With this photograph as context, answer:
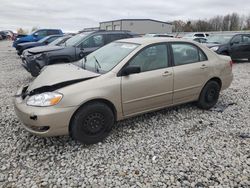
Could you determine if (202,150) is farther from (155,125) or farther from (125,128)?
(125,128)

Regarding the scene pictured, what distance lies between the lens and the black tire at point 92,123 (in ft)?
9.84

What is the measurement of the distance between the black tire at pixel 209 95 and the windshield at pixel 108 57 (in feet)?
5.97

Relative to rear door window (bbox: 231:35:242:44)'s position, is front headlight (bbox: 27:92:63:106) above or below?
below

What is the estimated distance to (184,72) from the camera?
393 cm

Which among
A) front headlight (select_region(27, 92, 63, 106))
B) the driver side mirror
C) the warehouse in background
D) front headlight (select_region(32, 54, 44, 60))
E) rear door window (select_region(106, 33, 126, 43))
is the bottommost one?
front headlight (select_region(27, 92, 63, 106))

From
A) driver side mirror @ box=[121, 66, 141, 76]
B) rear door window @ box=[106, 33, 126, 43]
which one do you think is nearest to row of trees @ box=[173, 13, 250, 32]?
rear door window @ box=[106, 33, 126, 43]

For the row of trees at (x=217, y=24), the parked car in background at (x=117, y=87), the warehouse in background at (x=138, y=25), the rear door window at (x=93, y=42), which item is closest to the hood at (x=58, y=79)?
the parked car in background at (x=117, y=87)

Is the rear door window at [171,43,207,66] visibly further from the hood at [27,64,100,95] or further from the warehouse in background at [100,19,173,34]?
the warehouse in background at [100,19,173,34]

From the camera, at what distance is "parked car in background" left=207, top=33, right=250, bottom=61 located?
10531 millimetres

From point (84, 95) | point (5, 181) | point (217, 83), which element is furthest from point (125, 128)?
point (217, 83)

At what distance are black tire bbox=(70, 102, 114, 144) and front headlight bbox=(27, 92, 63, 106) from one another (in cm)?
35

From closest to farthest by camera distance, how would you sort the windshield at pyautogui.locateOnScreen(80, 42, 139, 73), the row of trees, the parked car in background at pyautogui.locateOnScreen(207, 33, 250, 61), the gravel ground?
the gravel ground → the windshield at pyautogui.locateOnScreen(80, 42, 139, 73) → the parked car in background at pyautogui.locateOnScreen(207, 33, 250, 61) → the row of trees

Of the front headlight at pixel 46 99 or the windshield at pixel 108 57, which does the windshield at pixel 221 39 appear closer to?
the windshield at pixel 108 57

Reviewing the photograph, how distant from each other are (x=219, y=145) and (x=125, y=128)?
1541mm
